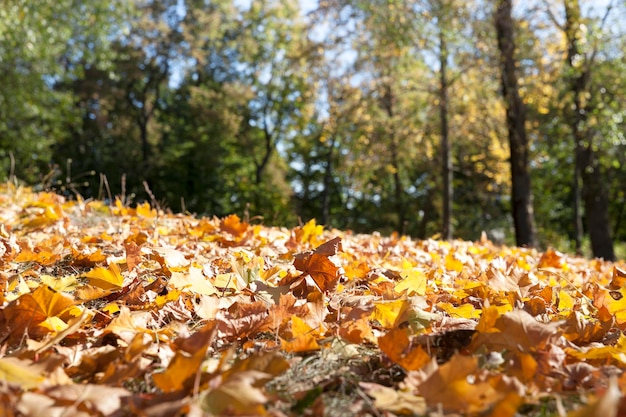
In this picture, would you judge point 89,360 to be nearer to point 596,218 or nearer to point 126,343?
point 126,343

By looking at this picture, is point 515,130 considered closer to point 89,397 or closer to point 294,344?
point 294,344

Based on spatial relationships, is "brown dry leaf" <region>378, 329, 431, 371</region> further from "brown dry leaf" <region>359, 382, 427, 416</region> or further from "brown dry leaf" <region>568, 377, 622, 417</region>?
"brown dry leaf" <region>568, 377, 622, 417</region>

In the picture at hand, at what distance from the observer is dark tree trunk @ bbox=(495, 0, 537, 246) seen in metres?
8.39

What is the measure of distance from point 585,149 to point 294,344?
10628mm

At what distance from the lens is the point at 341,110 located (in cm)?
1258

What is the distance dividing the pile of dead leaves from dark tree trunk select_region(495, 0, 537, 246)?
23.4ft

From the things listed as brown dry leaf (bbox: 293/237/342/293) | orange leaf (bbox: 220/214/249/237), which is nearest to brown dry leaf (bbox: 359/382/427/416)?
brown dry leaf (bbox: 293/237/342/293)

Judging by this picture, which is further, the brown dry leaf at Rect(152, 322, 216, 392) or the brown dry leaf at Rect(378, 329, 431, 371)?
the brown dry leaf at Rect(378, 329, 431, 371)

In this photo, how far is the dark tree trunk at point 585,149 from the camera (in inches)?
351

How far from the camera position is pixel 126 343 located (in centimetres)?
110

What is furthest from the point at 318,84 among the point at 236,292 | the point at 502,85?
the point at 236,292

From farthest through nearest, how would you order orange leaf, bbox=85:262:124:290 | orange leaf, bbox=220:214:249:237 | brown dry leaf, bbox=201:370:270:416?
orange leaf, bbox=220:214:249:237
orange leaf, bbox=85:262:124:290
brown dry leaf, bbox=201:370:270:416

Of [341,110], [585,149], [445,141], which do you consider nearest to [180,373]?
[445,141]

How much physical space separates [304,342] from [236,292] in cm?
50
